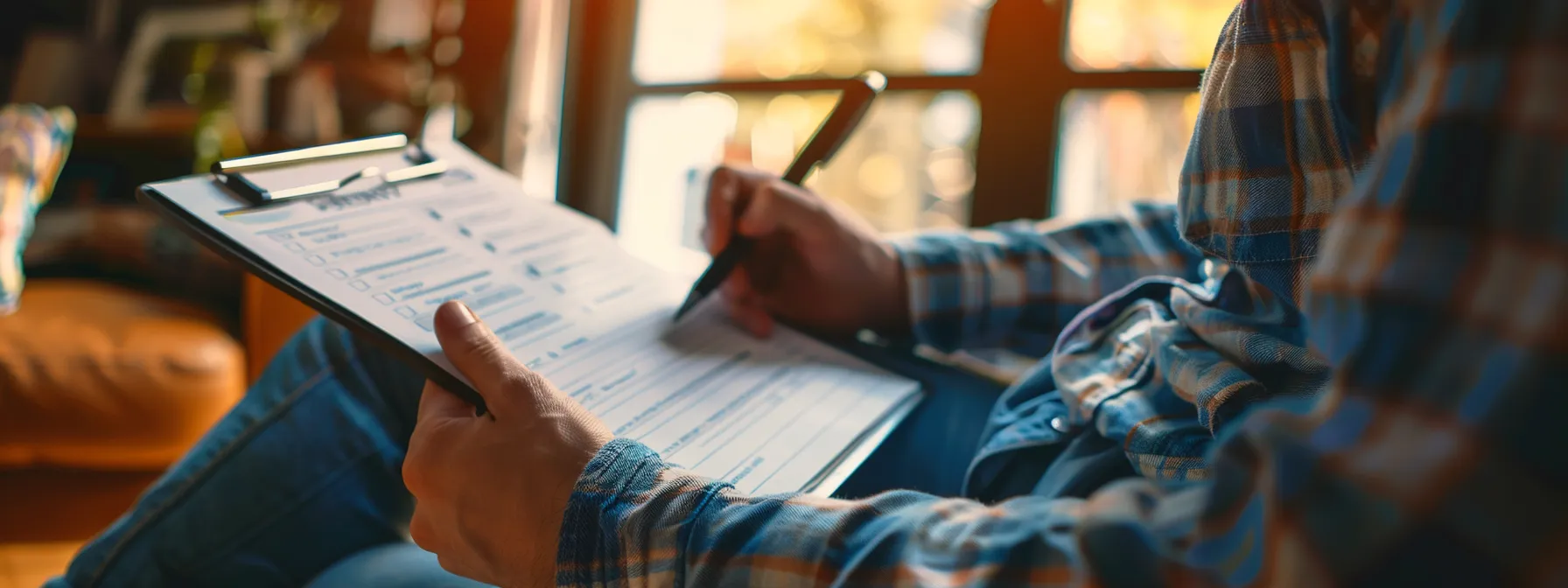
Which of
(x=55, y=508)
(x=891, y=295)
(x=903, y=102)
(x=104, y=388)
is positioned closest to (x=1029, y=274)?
(x=891, y=295)

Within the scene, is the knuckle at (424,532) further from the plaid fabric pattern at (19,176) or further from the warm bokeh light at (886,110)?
the plaid fabric pattern at (19,176)

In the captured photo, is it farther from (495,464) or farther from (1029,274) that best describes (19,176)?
(1029,274)

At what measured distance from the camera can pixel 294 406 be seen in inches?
22.1

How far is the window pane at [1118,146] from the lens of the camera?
903 millimetres

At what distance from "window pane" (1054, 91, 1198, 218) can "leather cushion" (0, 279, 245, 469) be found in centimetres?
110

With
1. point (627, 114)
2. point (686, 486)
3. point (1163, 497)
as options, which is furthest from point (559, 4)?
point (1163, 497)

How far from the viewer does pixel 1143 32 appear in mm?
912

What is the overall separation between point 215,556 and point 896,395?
1.41 feet

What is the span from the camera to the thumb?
1.26ft

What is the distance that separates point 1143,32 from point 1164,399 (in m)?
0.62

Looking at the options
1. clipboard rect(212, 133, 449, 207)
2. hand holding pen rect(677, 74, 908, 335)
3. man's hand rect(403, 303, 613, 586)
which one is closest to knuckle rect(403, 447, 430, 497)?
man's hand rect(403, 303, 613, 586)

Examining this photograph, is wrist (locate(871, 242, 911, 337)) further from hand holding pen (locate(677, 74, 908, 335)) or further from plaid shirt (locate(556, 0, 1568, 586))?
plaid shirt (locate(556, 0, 1568, 586))

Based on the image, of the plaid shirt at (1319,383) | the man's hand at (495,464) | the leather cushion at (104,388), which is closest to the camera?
the plaid shirt at (1319,383)

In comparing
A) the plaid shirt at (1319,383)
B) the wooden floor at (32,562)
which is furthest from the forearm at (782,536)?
the wooden floor at (32,562)
